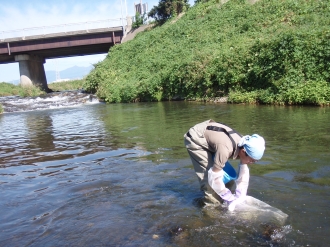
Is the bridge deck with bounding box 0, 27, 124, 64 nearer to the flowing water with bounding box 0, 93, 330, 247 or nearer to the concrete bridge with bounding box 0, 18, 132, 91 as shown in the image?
the concrete bridge with bounding box 0, 18, 132, 91

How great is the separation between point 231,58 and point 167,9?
1049 inches

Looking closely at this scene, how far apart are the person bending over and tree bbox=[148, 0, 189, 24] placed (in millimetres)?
39221

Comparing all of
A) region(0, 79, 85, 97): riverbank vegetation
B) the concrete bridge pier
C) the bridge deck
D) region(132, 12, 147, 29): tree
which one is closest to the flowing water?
region(0, 79, 85, 97): riverbank vegetation

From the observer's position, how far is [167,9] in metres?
42.0

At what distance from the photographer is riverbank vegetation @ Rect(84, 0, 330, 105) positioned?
1455 cm

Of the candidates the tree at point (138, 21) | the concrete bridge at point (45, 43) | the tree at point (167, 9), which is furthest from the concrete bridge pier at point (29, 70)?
the tree at point (167, 9)

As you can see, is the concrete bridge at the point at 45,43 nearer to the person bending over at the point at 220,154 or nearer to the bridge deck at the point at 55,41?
the bridge deck at the point at 55,41

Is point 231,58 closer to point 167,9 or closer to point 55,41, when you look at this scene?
point 167,9

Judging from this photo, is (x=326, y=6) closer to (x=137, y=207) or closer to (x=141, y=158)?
(x=141, y=158)

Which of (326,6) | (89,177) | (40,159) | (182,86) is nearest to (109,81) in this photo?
(182,86)

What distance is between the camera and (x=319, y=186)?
492 cm

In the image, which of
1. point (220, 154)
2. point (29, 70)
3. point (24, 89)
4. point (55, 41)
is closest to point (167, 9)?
point (55, 41)

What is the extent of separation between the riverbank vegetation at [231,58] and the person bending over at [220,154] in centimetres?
1080

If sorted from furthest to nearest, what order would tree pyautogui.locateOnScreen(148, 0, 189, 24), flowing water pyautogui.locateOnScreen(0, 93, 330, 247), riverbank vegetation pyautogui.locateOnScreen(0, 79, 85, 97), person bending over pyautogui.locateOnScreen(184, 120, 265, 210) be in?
tree pyautogui.locateOnScreen(148, 0, 189, 24)
riverbank vegetation pyautogui.locateOnScreen(0, 79, 85, 97)
flowing water pyautogui.locateOnScreen(0, 93, 330, 247)
person bending over pyautogui.locateOnScreen(184, 120, 265, 210)
